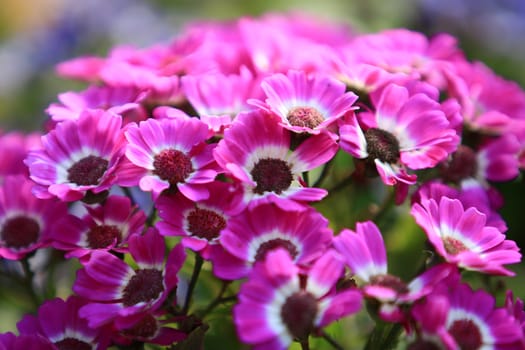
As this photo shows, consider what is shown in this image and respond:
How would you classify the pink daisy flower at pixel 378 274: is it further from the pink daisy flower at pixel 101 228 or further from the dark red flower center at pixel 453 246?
the pink daisy flower at pixel 101 228

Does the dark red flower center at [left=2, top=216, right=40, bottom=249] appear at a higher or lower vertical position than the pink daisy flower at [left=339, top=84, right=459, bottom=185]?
lower

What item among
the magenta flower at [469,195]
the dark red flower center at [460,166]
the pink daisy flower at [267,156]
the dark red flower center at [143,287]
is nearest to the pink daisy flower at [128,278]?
the dark red flower center at [143,287]

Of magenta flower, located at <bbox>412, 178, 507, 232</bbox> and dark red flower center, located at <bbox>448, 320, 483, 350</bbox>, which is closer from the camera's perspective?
dark red flower center, located at <bbox>448, 320, 483, 350</bbox>

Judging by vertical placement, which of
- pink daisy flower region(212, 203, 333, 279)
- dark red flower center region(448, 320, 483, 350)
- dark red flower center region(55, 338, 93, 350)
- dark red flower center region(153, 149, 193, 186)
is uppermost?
dark red flower center region(153, 149, 193, 186)

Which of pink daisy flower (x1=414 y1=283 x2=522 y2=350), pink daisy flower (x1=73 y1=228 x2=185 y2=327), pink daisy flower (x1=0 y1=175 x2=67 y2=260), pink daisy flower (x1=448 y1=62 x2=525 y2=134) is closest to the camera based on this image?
pink daisy flower (x1=414 y1=283 x2=522 y2=350)

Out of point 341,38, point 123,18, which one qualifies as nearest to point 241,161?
point 341,38

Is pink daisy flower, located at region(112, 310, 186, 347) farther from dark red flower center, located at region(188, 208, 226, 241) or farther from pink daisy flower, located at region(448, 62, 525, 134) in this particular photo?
pink daisy flower, located at region(448, 62, 525, 134)

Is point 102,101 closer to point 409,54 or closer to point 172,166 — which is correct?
point 172,166

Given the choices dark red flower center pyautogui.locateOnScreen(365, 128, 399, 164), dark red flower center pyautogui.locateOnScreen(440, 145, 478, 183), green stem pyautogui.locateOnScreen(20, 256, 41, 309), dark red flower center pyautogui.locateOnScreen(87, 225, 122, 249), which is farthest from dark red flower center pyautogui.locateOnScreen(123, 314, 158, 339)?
dark red flower center pyautogui.locateOnScreen(440, 145, 478, 183)
